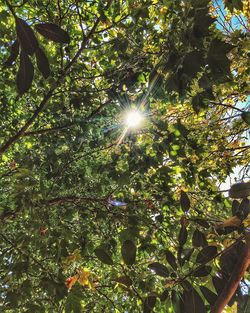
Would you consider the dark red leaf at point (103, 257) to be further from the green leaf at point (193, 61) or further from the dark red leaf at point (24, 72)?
the green leaf at point (193, 61)

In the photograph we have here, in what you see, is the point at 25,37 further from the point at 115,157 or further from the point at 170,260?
the point at 115,157

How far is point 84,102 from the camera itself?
3.26 metres

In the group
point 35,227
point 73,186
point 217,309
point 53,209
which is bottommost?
point 217,309

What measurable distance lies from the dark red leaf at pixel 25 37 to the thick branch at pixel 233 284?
2.13 feet

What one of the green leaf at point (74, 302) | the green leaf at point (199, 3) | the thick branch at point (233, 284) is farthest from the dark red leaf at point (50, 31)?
the green leaf at point (74, 302)

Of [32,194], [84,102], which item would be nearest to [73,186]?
[84,102]

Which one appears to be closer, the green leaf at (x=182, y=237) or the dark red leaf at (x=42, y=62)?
the dark red leaf at (x=42, y=62)

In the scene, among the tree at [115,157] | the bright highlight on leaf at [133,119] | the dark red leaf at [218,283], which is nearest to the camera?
the dark red leaf at [218,283]

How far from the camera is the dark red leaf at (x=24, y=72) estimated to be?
790mm

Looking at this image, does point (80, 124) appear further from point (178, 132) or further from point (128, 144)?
point (178, 132)

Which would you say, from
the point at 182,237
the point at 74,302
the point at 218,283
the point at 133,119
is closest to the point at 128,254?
the point at 182,237

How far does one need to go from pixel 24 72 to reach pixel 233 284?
666mm

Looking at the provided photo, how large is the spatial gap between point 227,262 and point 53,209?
2341mm

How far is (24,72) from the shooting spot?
81 cm
